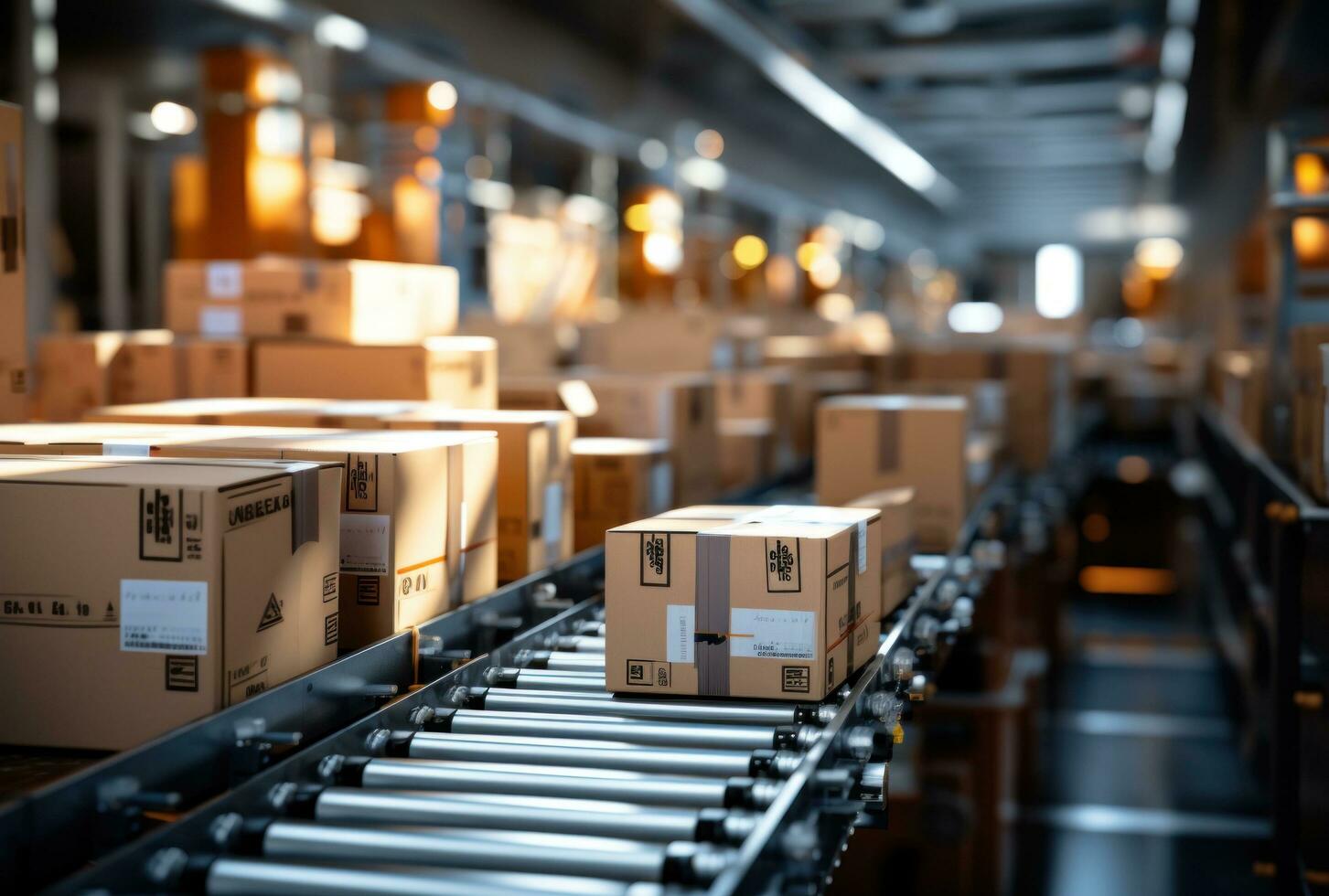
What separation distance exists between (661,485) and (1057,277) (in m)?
27.7

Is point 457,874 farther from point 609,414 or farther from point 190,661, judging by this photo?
point 609,414

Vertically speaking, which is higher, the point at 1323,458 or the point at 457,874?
the point at 1323,458

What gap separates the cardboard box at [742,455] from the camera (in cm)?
467

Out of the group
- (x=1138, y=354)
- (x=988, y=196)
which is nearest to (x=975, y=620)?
(x=1138, y=354)

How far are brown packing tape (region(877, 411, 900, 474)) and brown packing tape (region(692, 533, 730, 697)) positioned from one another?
1.80 metres

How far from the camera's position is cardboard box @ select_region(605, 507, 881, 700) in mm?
2027

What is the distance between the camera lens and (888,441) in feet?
12.5

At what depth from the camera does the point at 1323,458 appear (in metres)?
3.02

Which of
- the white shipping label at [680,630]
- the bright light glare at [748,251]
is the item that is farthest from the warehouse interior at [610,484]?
the bright light glare at [748,251]

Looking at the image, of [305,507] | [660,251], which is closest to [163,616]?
[305,507]

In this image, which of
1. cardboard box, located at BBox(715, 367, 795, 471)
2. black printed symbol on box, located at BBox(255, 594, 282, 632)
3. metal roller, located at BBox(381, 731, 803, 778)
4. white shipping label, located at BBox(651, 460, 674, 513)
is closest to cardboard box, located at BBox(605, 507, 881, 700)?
metal roller, located at BBox(381, 731, 803, 778)

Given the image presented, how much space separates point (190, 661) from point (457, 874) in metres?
0.50

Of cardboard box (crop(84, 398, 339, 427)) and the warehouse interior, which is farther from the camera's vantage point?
cardboard box (crop(84, 398, 339, 427))

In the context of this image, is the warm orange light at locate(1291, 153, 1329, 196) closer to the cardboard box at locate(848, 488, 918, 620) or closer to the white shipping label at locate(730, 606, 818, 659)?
the cardboard box at locate(848, 488, 918, 620)
